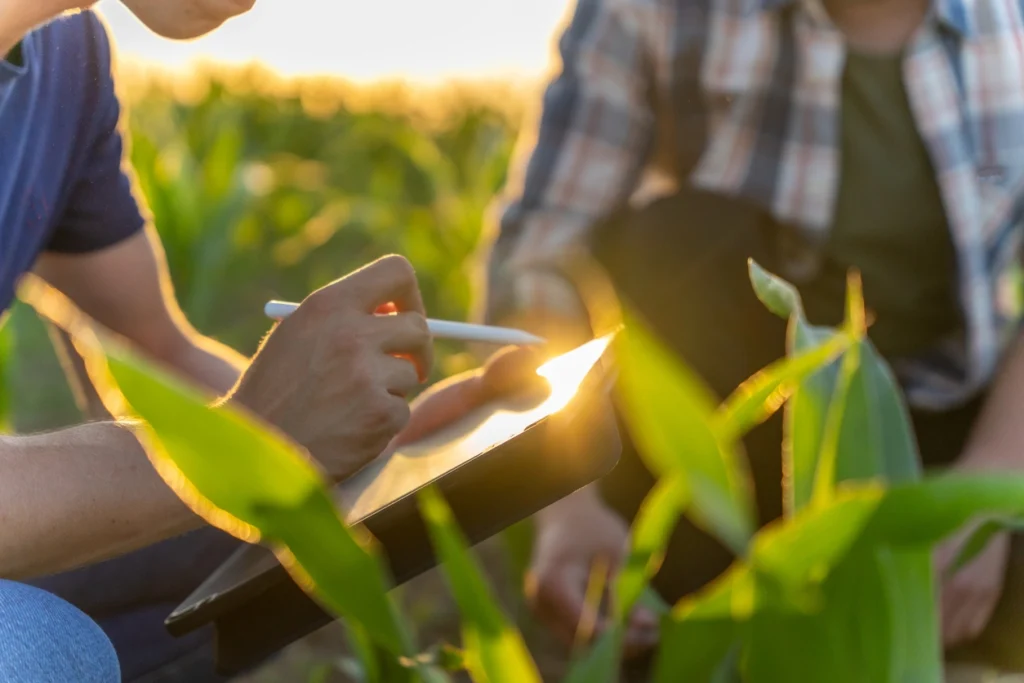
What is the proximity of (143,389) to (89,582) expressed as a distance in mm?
703

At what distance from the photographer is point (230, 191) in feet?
7.53

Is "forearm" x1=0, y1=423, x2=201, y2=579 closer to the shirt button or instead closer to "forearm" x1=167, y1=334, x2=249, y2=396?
"forearm" x1=167, y1=334, x2=249, y2=396

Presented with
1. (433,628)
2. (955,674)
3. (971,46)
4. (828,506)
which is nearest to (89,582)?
(433,628)

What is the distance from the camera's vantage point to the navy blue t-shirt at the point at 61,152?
839mm

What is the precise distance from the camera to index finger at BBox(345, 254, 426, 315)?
66 cm

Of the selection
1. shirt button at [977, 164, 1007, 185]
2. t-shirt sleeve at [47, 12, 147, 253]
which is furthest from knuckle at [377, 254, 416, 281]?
shirt button at [977, 164, 1007, 185]

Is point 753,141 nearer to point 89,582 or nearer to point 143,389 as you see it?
point 89,582

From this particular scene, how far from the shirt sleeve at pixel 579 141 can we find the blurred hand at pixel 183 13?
60 centimetres

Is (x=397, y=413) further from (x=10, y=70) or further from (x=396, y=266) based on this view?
(x=10, y=70)

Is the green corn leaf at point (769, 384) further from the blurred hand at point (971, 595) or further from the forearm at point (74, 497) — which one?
the blurred hand at point (971, 595)

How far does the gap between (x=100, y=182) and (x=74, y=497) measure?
49 cm

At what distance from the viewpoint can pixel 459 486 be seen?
52cm

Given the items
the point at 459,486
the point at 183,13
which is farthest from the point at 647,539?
the point at 183,13

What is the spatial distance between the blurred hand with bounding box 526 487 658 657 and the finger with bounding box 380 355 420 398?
0.50m
